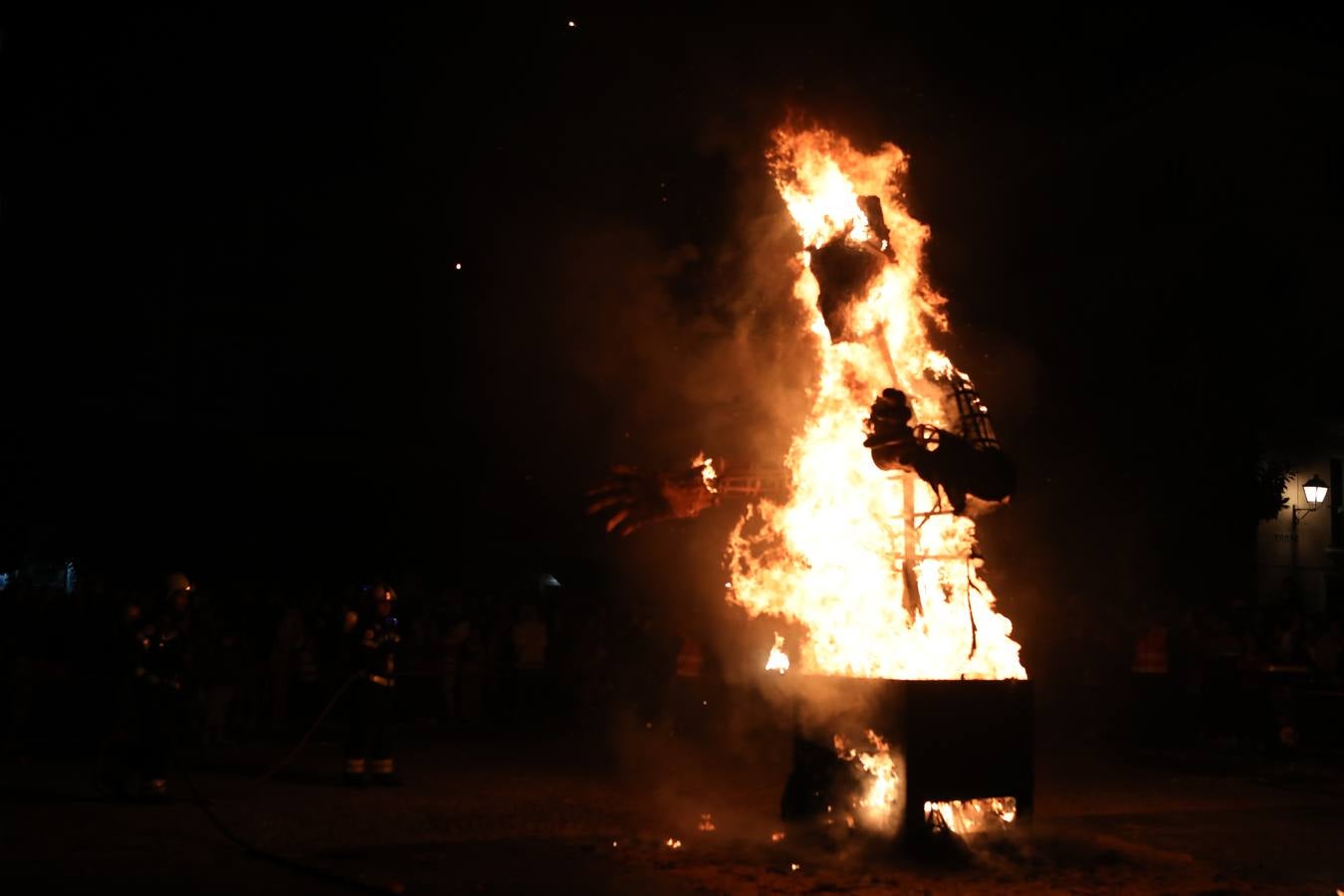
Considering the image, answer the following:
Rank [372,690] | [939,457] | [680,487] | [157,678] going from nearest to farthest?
[939,457]
[680,487]
[157,678]
[372,690]

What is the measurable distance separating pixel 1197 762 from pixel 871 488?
6596 millimetres

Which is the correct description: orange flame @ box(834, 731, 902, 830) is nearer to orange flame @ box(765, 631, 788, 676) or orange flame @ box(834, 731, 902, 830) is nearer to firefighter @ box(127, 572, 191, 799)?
orange flame @ box(765, 631, 788, 676)

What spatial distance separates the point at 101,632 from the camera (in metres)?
15.5

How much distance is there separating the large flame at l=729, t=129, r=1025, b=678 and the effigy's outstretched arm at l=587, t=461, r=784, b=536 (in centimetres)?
29

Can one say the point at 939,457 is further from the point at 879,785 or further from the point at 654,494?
the point at 654,494

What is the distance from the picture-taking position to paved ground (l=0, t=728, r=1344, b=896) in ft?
26.5

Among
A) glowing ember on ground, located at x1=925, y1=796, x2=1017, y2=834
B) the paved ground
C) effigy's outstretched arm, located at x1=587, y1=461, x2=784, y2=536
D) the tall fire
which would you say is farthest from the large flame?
the paved ground

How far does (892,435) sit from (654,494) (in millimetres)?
2132

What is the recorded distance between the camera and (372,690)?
12234 mm

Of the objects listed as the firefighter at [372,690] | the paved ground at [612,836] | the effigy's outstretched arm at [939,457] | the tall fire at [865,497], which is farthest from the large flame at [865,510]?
the firefighter at [372,690]

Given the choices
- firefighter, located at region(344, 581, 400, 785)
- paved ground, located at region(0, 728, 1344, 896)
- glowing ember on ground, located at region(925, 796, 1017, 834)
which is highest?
firefighter, located at region(344, 581, 400, 785)

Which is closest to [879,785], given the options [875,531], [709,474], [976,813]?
[976,813]

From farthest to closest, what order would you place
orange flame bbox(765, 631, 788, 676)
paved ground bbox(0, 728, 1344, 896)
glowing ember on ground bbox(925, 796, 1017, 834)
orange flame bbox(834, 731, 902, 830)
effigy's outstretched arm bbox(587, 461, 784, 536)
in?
orange flame bbox(765, 631, 788, 676)
effigy's outstretched arm bbox(587, 461, 784, 536)
glowing ember on ground bbox(925, 796, 1017, 834)
orange flame bbox(834, 731, 902, 830)
paved ground bbox(0, 728, 1344, 896)

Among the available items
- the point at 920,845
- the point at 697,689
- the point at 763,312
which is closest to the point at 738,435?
the point at 763,312
